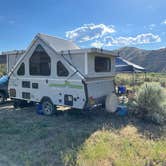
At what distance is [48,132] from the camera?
6.66m

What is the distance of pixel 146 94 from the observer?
8.41 meters

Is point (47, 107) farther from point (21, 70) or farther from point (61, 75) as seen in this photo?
point (21, 70)

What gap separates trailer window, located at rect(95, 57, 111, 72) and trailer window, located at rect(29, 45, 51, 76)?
180 cm

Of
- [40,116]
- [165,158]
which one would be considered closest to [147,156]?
[165,158]

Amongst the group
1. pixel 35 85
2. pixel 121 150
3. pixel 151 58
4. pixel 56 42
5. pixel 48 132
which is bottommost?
pixel 121 150

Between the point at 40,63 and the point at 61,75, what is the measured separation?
1.12 m

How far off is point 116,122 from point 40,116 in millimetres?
2971

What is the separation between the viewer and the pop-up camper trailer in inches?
307

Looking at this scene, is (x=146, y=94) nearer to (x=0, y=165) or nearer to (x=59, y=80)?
(x=59, y=80)

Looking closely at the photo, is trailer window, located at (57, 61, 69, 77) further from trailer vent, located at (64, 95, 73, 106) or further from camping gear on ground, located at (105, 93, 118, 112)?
camping gear on ground, located at (105, 93, 118, 112)

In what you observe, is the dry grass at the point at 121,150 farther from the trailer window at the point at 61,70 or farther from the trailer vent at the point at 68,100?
the trailer window at the point at 61,70

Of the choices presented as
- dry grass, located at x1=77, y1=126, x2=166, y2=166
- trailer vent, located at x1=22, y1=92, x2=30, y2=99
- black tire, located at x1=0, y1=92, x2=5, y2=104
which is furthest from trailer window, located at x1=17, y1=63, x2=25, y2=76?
dry grass, located at x1=77, y1=126, x2=166, y2=166

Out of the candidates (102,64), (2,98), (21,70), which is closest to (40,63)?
(21,70)

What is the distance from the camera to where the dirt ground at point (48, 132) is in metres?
5.04
